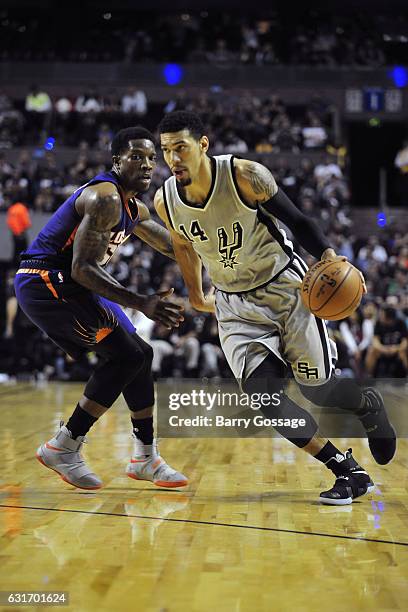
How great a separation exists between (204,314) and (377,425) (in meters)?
8.07

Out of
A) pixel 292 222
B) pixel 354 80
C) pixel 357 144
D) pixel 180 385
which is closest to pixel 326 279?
pixel 292 222

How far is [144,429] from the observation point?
181 inches

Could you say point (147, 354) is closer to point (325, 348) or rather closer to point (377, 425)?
point (325, 348)

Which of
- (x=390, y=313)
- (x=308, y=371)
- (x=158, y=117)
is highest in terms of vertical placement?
(x=158, y=117)

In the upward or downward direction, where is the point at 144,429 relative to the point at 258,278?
downward

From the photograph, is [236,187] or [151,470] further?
[151,470]

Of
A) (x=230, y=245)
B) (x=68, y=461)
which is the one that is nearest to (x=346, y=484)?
(x=230, y=245)


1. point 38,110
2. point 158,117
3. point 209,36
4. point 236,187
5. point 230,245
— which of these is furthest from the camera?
point 209,36

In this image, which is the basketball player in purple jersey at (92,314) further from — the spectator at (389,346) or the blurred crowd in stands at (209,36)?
the blurred crowd in stands at (209,36)

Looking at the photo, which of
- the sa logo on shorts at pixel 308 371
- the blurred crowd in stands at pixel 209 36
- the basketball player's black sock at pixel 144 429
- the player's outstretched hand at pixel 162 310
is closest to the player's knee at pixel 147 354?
the basketball player's black sock at pixel 144 429

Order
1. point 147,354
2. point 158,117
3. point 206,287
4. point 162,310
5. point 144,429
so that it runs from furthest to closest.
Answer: point 158,117 → point 206,287 → point 144,429 → point 147,354 → point 162,310

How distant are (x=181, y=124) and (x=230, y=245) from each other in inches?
25.9

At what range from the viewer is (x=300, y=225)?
4.07 meters

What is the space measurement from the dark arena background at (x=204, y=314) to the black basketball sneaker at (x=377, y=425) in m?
0.21
